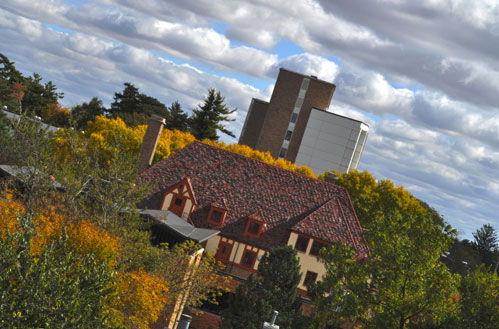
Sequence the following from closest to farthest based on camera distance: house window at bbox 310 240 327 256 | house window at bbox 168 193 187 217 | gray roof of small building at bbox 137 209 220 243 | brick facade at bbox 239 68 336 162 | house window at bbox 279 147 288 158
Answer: gray roof of small building at bbox 137 209 220 243, house window at bbox 310 240 327 256, house window at bbox 168 193 187 217, brick facade at bbox 239 68 336 162, house window at bbox 279 147 288 158

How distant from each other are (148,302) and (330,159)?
85352 millimetres

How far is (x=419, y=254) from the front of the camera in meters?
29.2

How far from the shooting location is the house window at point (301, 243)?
5081cm

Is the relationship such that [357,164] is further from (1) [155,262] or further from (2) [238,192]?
(1) [155,262]

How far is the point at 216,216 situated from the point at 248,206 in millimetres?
2977

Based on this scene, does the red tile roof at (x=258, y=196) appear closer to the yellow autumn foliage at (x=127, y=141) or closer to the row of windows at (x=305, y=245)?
the row of windows at (x=305, y=245)

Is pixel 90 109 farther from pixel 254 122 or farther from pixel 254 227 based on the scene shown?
pixel 254 227

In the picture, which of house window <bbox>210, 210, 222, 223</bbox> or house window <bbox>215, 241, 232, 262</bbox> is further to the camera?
house window <bbox>210, 210, 222, 223</bbox>

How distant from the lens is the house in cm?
5038

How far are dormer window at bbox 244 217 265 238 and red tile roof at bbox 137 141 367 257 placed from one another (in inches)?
17.7

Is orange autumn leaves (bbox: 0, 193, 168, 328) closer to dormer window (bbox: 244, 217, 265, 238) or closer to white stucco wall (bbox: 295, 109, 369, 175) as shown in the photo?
dormer window (bbox: 244, 217, 265, 238)

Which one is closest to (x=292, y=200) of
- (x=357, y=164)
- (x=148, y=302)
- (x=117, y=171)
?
(x=117, y=171)

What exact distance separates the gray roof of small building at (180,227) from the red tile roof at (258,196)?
8.98 feet

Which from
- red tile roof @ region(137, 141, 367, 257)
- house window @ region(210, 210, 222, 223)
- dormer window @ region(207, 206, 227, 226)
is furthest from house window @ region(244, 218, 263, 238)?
house window @ region(210, 210, 222, 223)
